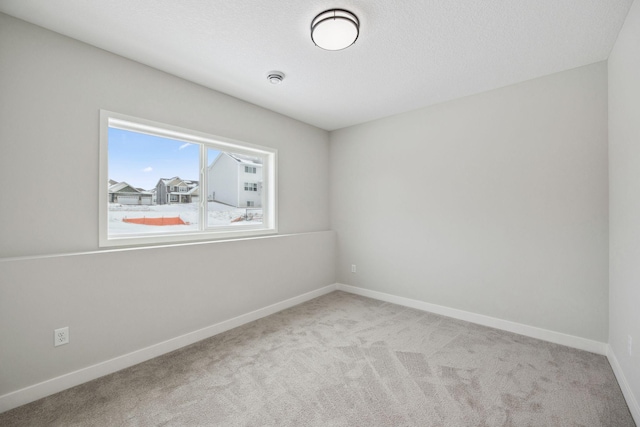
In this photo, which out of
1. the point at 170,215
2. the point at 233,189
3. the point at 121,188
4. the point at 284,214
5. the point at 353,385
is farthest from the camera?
the point at 284,214

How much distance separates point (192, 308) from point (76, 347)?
34.2 inches

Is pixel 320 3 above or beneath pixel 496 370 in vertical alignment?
above

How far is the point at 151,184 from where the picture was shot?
2719 mm

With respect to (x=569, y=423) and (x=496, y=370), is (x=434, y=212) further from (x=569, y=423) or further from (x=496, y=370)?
(x=569, y=423)

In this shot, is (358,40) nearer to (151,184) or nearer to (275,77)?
(275,77)

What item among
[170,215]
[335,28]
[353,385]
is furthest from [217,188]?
[353,385]

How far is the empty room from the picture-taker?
1.85 metres

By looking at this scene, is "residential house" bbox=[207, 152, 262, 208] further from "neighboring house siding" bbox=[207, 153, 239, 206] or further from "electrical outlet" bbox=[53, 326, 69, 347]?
"electrical outlet" bbox=[53, 326, 69, 347]

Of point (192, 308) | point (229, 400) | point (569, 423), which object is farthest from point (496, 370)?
point (192, 308)

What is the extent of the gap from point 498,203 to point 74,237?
12.8 ft

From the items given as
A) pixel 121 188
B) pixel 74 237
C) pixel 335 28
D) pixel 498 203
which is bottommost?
pixel 74 237

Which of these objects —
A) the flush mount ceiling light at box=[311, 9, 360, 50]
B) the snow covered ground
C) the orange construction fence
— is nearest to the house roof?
the snow covered ground

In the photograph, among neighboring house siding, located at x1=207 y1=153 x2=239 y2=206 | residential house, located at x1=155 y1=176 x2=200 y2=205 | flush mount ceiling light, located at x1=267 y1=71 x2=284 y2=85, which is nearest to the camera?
flush mount ceiling light, located at x1=267 y1=71 x2=284 y2=85

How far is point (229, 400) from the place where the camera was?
6.18 ft
